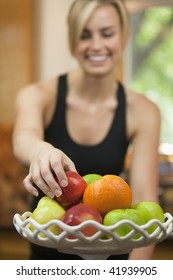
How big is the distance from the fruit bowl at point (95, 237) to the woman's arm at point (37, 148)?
0.09m

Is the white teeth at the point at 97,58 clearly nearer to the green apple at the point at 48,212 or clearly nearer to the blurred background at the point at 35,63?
the green apple at the point at 48,212

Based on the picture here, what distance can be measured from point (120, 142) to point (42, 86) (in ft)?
0.99

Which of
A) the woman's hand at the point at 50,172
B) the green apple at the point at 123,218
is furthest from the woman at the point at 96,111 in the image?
the green apple at the point at 123,218

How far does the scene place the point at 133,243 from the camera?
0.83 metres

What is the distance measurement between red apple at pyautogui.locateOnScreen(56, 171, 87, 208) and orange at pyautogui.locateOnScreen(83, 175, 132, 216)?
0.6 inches

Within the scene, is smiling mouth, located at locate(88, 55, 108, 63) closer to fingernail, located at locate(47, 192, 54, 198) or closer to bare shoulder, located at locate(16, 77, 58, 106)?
bare shoulder, located at locate(16, 77, 58, 106)

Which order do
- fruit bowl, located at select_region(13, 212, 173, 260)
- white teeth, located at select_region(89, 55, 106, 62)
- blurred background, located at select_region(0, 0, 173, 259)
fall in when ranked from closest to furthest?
fruit bowl, located at select_region(13, 212, 173, 260) < white teeth, located at select_region(89, 55, 106, 62) < blurred background, located at select_region(0, 0, 173, 259)

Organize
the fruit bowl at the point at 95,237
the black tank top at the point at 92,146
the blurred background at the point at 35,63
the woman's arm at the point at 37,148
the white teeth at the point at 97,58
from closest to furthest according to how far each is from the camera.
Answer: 1. the fruit bowl at the point at 95,237
2. the woman's arm at the point at 37,148
3. the white teeth at the point at 97,58
4. the black tank top at the point at 92,146
5. the blurred background at the point at 35,63

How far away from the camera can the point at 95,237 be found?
797 millimetres

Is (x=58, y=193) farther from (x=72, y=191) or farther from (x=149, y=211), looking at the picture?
(x=149, y=211)

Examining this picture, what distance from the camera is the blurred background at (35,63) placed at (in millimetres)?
4469

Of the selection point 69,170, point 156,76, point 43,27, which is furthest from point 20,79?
point 69,170

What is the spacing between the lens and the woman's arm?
90cm

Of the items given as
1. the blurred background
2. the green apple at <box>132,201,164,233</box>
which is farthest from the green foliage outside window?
the green apple at <box>132,201,164,233</box>
